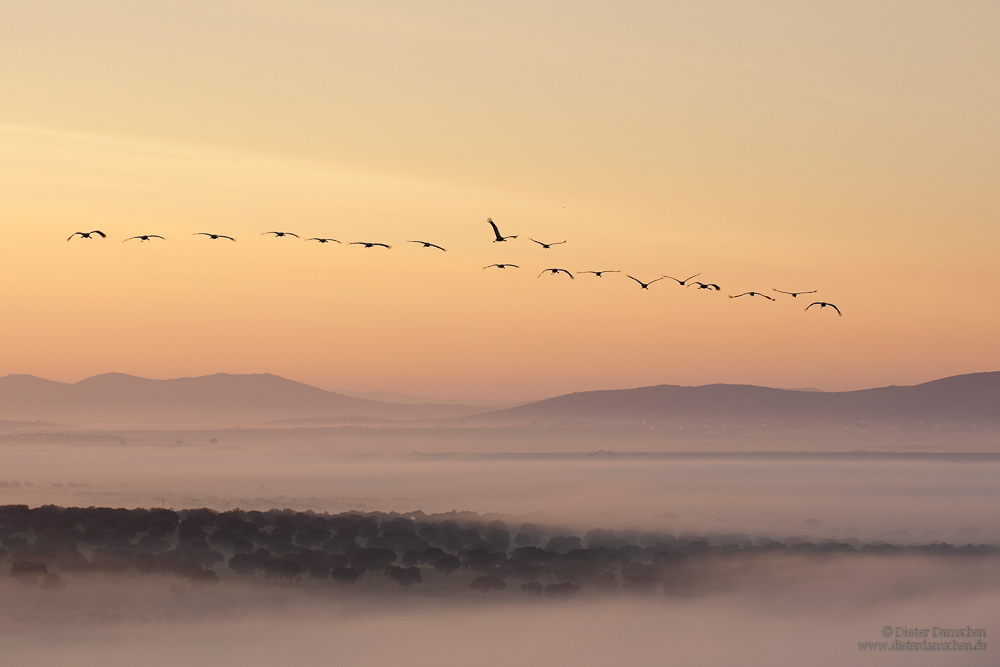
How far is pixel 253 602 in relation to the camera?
68500mm

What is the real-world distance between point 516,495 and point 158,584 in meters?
105

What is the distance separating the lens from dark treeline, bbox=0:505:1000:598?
2899 inches

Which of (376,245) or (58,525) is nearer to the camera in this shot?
(376,245)

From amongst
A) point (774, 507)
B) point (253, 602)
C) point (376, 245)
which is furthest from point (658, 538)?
point (774, 507)

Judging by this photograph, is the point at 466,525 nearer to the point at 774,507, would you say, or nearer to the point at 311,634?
the point at 311,634

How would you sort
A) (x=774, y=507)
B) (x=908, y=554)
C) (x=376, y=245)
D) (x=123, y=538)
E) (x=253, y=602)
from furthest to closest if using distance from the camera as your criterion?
(x=774, y=507), (x=908, y=554), (x=123, y=538), (x=253, y=602), (x=376, y=245)

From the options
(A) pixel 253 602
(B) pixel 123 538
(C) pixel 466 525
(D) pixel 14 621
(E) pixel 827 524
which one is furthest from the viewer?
(E) pixel 827 524

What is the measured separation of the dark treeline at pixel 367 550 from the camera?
242 ft

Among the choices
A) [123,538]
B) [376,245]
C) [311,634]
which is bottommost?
[311,634]

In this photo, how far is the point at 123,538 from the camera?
83.6 m

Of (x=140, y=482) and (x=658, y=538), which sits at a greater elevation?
(x=140, y=482)

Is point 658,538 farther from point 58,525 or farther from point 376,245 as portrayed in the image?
point 376,245

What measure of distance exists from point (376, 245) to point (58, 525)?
174 ft

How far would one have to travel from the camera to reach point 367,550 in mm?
77188
